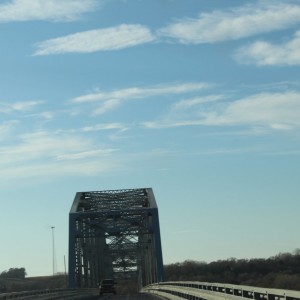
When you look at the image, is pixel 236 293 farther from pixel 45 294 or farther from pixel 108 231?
pixel 108 231

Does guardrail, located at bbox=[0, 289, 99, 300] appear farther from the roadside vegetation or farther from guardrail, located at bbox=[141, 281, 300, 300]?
guardrail, located at bbox=[141, 281, 300, 300]

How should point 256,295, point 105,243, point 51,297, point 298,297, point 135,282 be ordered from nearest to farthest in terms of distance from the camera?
point 298,297 < point 256,295 < point 51,297 < point 105,243 < point 135,282

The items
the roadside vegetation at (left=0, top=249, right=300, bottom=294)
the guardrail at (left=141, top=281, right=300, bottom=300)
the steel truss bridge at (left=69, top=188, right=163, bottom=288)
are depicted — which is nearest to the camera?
the guardrail at (left=141, top=281, right=300, bottom=300)

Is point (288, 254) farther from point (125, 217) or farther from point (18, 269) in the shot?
point (18, 269)

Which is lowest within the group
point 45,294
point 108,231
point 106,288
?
point 45,294

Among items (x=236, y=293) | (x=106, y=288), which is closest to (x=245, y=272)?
(x=106, y=288)

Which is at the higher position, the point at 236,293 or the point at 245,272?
the point at 245,272

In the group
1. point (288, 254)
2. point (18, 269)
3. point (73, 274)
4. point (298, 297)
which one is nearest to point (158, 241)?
point (73, 274)

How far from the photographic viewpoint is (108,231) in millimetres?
83125

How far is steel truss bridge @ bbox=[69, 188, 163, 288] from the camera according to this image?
7931 cm

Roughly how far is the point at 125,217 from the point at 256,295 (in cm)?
7344

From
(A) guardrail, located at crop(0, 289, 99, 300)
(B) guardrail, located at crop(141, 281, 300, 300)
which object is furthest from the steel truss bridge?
(B) guardrail, located at crop(141, 281, 300, 300)

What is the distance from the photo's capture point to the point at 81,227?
86312 mm

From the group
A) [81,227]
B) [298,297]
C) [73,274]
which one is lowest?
[298,297]
